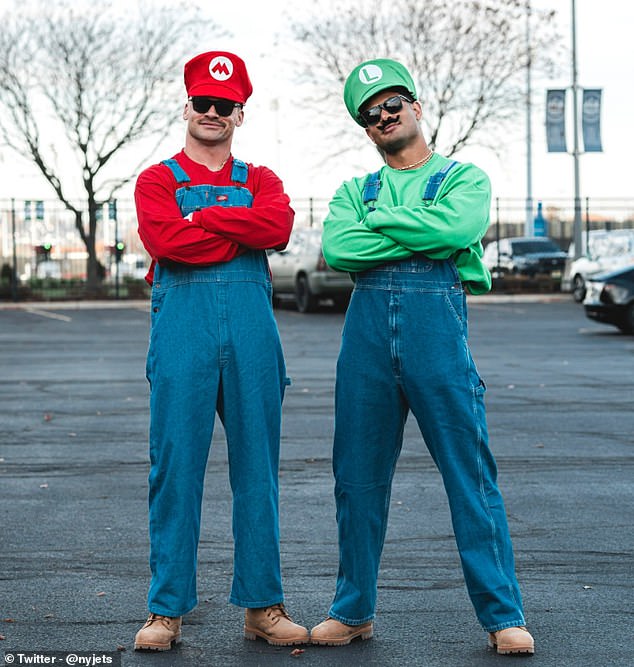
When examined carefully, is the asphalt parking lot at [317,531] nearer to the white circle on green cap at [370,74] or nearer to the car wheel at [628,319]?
the white circle on green cap at [370,74]

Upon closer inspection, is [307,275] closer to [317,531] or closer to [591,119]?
[591,119]

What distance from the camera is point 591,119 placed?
34.7 m

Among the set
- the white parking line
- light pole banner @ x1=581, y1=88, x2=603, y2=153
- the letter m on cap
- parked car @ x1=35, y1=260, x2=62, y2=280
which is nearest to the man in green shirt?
the letter m on cap

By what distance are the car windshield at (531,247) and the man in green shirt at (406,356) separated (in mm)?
33105

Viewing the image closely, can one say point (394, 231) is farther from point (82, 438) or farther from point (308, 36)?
point (308, 36)

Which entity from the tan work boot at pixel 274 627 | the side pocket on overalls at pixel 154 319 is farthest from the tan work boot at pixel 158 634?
the side pocket on overalls at pixel 154 319

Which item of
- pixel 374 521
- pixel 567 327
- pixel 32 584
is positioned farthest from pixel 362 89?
pixel 567 327

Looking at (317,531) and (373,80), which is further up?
(373,80)

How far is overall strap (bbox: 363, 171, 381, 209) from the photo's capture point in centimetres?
443

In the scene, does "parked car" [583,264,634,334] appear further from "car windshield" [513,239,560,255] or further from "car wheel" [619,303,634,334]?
"car windshield" [513,239,560,255]

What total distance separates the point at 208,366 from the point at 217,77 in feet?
3.38

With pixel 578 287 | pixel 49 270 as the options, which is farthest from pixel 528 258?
pixel 49 270

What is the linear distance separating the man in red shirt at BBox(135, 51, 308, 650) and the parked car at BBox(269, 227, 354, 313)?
1919 centimetres

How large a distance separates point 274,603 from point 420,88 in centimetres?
3137
